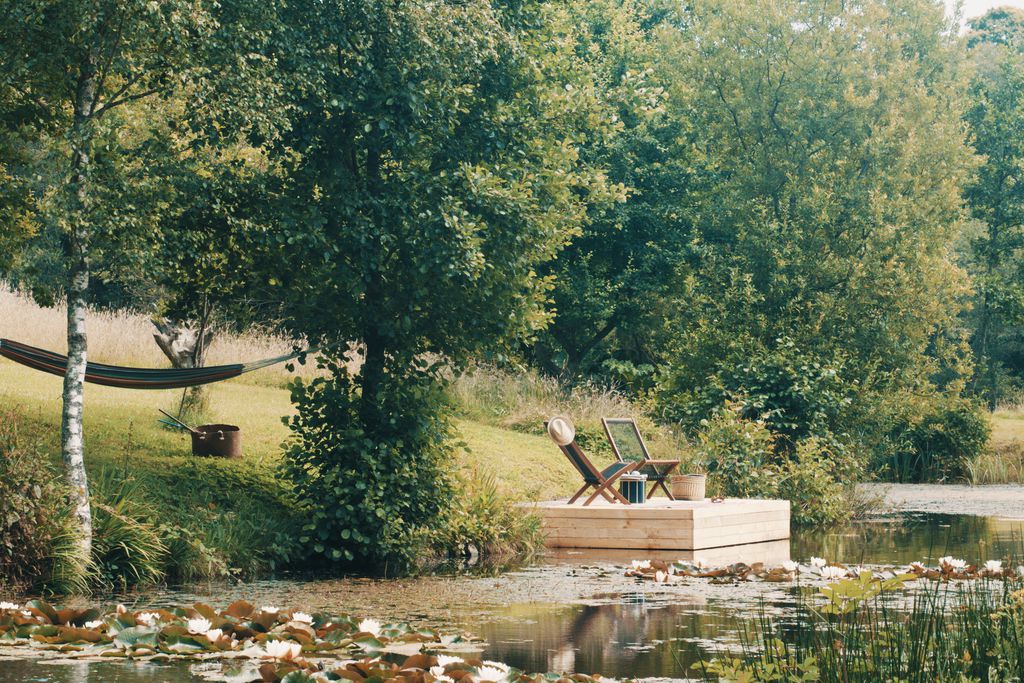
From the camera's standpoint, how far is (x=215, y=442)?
12445 mm

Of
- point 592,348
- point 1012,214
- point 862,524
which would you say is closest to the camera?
point 862,524

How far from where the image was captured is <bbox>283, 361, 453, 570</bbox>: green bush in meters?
10.9

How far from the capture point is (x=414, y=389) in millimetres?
11109

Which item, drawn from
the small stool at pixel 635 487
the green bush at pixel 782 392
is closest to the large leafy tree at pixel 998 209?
the green bush at pixel 782 392

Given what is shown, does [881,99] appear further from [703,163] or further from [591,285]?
[591,285]

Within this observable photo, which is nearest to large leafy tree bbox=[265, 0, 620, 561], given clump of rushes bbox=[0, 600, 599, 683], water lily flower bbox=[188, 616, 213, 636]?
clump of rushes bbox=[0, 600, 599, 683]

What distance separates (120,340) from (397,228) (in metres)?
10.3

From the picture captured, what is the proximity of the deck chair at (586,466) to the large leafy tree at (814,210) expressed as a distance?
5869mm

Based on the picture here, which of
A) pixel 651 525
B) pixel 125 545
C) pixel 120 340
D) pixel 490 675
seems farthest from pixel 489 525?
pixel 120 340

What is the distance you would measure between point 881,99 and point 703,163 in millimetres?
4293

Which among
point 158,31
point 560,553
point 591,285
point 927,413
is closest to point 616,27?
point 591,285

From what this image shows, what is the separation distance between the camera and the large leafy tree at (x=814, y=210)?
21.2 meters

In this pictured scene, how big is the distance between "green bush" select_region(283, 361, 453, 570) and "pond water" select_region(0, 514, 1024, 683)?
64cm

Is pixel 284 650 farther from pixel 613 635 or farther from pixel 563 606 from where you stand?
pixel 563 606
